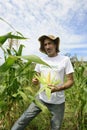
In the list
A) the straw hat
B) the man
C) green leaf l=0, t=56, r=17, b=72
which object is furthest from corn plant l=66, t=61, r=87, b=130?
green leaf l=0, t=56, r=17, b=72

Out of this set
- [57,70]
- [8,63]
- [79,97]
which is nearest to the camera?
[8,63]

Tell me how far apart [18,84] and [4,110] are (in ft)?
0.96

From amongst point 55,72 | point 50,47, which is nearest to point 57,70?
point 55,72

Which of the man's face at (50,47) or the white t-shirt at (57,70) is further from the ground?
the man's face at (50,47)

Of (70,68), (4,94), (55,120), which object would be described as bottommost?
(55,120)

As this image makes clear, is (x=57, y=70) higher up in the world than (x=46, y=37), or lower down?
lower down

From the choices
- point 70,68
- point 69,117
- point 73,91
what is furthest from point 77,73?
point 70,68

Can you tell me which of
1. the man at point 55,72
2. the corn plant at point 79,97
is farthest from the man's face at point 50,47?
the corn plant at point 79,97

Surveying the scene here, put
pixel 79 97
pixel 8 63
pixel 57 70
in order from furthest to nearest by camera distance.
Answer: pixel 79 97, pixel 57 70, pixel 8 63

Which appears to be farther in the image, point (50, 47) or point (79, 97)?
point (79, 97)

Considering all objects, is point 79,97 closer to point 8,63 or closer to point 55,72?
point 55,72

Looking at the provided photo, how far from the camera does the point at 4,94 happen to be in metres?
2.54

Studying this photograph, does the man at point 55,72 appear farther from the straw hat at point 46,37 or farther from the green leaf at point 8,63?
the green leaf at point 8,63

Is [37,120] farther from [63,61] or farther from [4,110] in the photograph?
[63,61]
